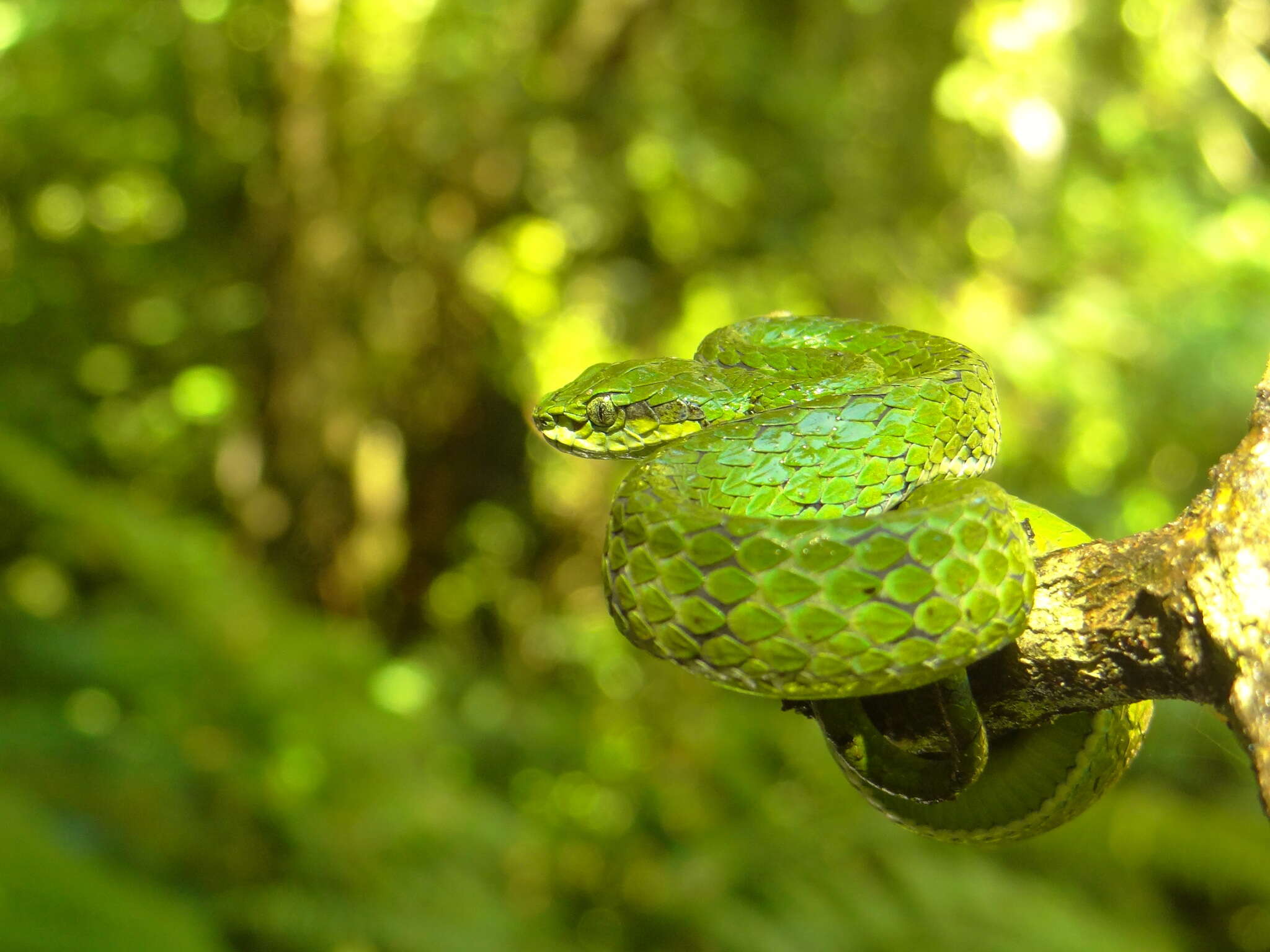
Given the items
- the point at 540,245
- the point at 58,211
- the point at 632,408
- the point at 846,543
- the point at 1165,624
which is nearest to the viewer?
the point at 1165,624

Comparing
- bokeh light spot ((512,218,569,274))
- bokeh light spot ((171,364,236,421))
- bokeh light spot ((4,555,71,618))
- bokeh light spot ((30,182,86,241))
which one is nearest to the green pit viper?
bokeh light spot ((171,364,236,421))

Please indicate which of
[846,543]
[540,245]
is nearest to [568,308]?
[540,245]

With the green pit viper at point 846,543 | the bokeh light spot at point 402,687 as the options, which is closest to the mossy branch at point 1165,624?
the green pit viper at point 846,543

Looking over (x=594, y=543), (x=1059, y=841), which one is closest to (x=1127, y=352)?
(x=1059, y=841)

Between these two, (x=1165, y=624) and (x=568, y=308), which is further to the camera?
(x=568, y=308)

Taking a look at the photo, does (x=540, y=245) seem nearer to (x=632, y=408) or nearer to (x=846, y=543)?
(x=632, y=408)

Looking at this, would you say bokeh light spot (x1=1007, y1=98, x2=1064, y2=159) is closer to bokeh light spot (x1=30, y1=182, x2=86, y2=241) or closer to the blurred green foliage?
the blurred green foliage

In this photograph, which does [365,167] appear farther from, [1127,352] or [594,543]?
[1127,352]
